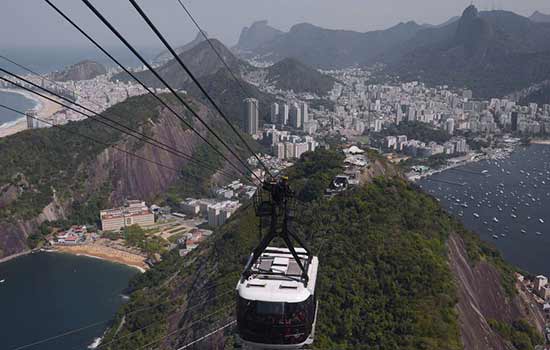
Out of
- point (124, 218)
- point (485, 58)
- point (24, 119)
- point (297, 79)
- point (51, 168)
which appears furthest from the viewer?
point (485, 58)

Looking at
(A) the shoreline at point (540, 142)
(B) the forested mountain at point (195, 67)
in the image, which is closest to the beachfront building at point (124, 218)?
(A) the shoreline at point (540, 142)

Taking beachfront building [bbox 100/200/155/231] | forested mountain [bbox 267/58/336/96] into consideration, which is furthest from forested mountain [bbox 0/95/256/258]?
forested mountain [bbox 267/58/336/96]

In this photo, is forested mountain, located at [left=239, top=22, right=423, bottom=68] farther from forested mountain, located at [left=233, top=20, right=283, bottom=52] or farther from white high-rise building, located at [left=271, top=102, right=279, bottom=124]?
white high-rise building, located at [left=271, top=102, right=279, bottom=124]

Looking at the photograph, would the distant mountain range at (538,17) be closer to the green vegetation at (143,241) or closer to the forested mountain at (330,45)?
the forested mountain at (330,45)

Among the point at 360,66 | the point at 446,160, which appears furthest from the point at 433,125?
the point at 360,66

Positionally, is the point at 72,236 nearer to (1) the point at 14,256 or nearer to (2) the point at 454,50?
(1) the point at 14,256

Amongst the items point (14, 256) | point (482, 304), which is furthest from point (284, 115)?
point (482, 304)
